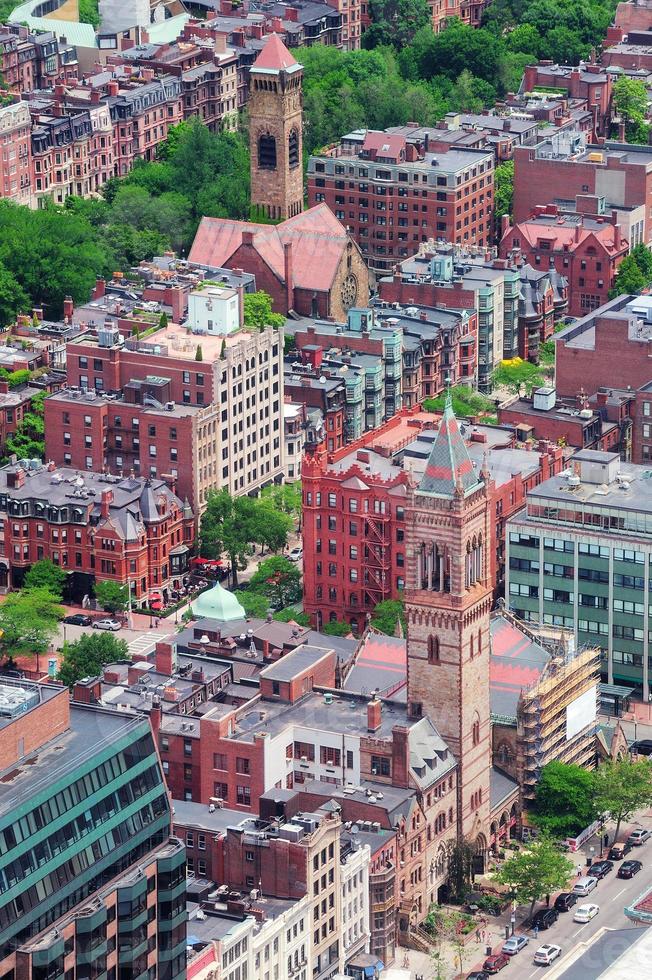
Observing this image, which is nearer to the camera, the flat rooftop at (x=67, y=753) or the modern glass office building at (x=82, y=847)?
the modern glass office building at (x=82, y=847)

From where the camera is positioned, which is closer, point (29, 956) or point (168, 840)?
point (29, 956)

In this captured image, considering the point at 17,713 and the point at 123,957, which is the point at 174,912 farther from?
the point at 17,713

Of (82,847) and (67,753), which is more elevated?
(67,753)

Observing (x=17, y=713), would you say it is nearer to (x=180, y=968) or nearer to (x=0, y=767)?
(x=0, y=767)

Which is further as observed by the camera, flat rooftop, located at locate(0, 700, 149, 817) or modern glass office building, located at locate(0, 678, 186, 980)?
flat rooftop, located at locate(0, 700, 149, 817)

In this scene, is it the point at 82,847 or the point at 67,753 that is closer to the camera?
the point at 82,847

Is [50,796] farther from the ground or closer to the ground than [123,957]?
farther from the ground

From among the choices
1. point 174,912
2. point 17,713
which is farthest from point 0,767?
point 174,912

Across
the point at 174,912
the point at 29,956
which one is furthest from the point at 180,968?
the point at 29,956
